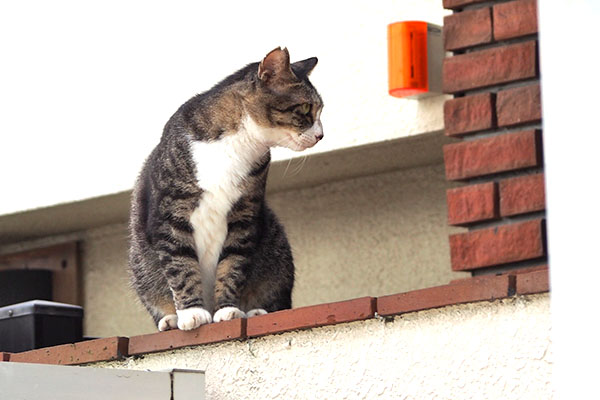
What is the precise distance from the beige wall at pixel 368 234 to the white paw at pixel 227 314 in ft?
6.13

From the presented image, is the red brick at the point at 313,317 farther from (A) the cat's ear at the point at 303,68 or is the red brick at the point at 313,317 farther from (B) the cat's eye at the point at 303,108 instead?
(A) the cat's ear at the point at 303,68

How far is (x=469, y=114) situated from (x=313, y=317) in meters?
1.05

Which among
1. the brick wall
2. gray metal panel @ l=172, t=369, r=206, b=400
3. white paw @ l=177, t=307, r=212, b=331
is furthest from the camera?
the brick wall

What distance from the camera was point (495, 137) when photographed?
12.1ft

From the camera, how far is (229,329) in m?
3.31

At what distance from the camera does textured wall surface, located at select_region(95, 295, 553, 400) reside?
110 inches

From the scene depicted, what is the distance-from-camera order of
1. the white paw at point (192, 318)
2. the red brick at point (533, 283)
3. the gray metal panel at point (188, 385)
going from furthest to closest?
the white paw at point (192, 318)
the gray metal panel at point (188, 385)
the red brick at point (533, 283)

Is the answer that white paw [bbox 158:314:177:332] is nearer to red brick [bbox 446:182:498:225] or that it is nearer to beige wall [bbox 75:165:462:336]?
red brick [bbox 446:182:498:225]

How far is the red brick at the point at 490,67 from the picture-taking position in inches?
145

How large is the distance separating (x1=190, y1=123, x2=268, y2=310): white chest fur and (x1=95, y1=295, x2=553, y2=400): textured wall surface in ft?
1.80

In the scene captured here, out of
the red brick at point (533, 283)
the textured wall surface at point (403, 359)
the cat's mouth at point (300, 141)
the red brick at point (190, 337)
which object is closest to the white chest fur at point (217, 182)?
the cat's mouth at point (300, 141)

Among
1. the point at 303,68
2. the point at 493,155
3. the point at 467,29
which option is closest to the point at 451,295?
the point at 493,155

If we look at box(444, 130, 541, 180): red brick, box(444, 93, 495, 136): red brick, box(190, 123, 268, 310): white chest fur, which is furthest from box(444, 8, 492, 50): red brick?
box(190, 123, 268, 310): white chest fur

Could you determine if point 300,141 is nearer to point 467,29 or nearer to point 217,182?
point 217,182
